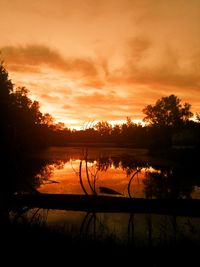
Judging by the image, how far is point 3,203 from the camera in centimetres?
998

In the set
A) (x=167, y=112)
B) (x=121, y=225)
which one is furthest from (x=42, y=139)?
(x=121, y=225)

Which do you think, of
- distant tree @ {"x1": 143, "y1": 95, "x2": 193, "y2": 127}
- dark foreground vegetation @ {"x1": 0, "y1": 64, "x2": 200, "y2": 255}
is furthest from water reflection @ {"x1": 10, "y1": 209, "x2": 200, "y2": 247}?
distant tree @ {"x1": 143, "y1": 95, "x2": 193, "y2": 127}

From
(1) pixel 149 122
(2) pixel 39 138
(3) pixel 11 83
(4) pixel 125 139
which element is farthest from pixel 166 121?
(3) pixel 11 83

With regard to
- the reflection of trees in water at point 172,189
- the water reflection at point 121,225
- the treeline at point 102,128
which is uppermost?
the treeline at point 102,128

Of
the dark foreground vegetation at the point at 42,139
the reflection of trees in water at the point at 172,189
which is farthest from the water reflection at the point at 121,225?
the reflection of trees in water at the point at 172,189

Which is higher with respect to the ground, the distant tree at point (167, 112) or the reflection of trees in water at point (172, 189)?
the distant tree at point (167, 112)

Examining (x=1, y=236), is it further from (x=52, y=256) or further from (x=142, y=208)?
(x=142, y=208)

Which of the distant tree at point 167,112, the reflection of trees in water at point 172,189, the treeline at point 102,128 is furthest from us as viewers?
the distant tree at point 167,112

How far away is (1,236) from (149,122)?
111391 mm

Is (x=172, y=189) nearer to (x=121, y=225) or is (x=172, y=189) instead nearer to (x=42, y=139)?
(x=121, y=225)

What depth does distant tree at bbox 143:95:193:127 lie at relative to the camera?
364 ft

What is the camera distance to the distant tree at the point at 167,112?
364 ft

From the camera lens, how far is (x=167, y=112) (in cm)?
11212

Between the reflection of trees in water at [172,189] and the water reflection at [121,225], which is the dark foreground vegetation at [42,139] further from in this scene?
the reflection of trees in water at [172,189]
